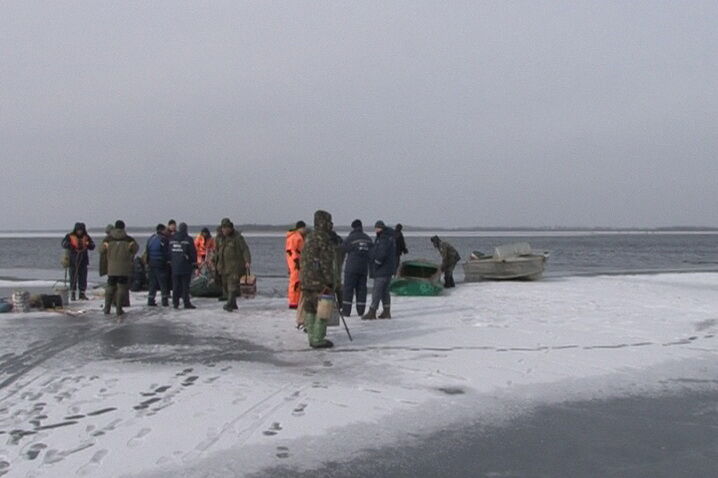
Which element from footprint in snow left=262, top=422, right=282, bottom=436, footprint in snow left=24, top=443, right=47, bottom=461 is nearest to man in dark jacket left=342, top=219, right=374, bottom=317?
footprint in snow left=262, top=422, right=282, bottom=436

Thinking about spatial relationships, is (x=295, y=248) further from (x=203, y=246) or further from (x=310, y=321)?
(x=203, y=246)

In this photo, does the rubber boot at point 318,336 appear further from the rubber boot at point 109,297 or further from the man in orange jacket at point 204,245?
the man in orange jacket at point 204,245

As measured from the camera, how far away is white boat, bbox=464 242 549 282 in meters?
19.5

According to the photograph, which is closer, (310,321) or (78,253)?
(310,321)

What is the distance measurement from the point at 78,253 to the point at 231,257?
4.16 meters

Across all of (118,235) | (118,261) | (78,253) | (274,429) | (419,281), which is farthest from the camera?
(419,281)

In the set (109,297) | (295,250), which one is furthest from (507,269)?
(109,297)

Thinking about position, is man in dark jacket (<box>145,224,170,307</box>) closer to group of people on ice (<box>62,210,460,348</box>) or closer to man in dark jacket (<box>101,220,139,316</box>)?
group of people on ice (<box>62,210,460,348</box>)

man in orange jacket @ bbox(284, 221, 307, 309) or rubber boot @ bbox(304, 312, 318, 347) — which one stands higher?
man in orange jacket @ bbox(284, 221, 307, 309)

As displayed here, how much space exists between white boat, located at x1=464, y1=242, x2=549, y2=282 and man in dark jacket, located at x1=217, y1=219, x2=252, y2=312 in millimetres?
9210

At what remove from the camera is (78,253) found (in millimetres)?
14289

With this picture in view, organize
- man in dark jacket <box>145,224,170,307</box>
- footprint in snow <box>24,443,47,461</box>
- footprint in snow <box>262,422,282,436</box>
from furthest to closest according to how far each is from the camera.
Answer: man in dark jacket <box>145,224,170,307</box> → footprint in snow <box>262,422,282,436</box> → footprint in snow <box>24,443,47,461</box>

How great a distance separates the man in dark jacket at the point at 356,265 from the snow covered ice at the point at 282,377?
38 centimetres

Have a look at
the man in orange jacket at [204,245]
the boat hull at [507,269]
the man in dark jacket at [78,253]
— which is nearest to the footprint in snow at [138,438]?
the man in dark jacket at [78,253]
